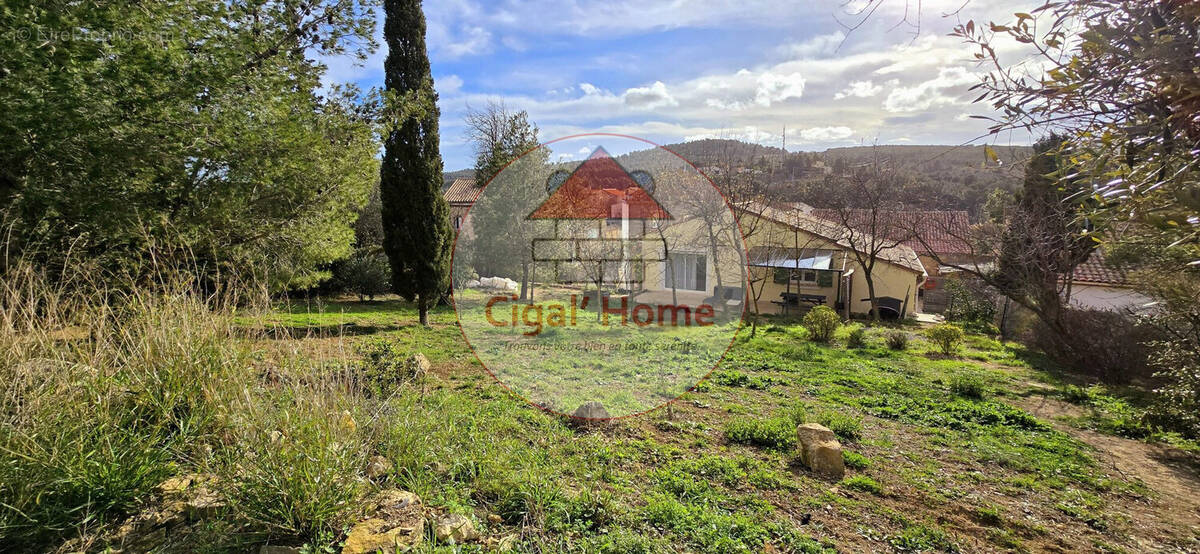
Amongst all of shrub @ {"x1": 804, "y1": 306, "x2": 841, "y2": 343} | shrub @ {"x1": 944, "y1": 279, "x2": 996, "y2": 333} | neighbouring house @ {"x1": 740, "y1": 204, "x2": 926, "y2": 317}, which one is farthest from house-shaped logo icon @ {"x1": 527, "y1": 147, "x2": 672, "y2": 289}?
shrub @ {"x1": 944, "y1": 279, "x2": 996, "y2": 333}

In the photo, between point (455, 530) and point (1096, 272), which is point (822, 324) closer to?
point (455, 530)

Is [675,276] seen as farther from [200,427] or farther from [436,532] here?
[200,427]

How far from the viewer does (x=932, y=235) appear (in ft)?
79.9

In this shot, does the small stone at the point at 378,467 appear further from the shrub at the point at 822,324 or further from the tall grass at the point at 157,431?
the shrub at the point at 822,324

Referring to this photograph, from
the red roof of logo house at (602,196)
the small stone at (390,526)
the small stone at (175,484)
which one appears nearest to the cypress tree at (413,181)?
the red roof of logo house at (602,196)

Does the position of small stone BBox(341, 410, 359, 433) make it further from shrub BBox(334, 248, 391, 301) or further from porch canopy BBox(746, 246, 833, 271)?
shrub BBox(334, 248, 391, 301)

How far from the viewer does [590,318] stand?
612 centimetres

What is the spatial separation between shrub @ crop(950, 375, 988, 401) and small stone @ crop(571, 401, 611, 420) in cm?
482

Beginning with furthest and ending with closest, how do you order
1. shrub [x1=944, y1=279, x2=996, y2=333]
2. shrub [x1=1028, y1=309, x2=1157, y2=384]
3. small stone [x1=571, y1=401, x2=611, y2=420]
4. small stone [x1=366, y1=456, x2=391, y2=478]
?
shrub [x1=944, y1=279, x2=996, y2=333] → shrub [x1=1028, y1=309, x2=1157, y2=384] → small stone [x1=571, y1=401, x2=611, y2=420] → small stone [x1=366, y1=456, x2=391, y2=478]

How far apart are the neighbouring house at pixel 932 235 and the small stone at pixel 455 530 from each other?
41.9ft

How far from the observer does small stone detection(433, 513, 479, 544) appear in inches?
94.3

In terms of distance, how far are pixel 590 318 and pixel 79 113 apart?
5096mm

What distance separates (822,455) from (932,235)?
83.5ft

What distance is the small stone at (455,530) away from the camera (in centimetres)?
239
